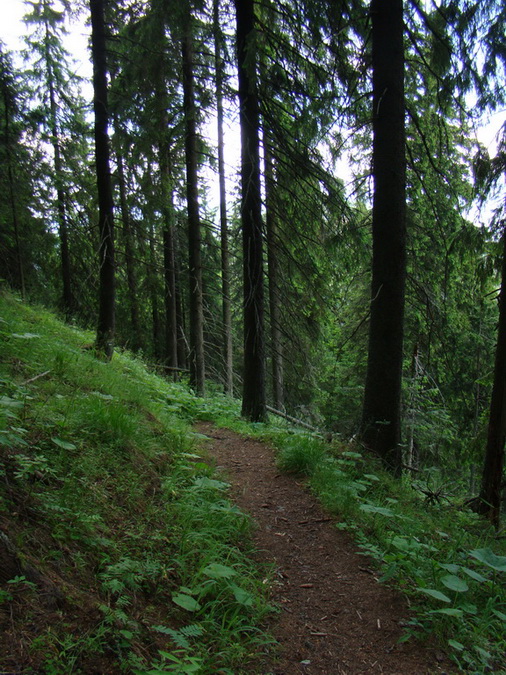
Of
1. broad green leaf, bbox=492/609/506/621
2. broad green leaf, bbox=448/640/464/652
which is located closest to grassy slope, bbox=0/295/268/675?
broad green leaf, bbox=448/640/464/652

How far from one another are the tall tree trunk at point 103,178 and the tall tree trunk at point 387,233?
4.78 meters

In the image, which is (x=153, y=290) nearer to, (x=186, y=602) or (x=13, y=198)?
(x=13, y=198)

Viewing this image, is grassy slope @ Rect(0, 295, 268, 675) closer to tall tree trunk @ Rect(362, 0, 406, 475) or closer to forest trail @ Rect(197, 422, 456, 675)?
forest trail @ Rect(197, 422, 456, 675)

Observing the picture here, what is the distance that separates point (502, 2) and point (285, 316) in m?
6.22

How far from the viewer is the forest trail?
2.27m

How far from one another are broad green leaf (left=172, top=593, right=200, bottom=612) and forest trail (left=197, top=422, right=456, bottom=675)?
50 cm

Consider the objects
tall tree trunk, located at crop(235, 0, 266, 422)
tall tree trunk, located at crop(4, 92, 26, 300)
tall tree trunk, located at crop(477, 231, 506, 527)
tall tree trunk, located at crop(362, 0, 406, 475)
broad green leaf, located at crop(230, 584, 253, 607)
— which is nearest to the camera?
broad green leaf, located at crop(230, 584, 253, 607)

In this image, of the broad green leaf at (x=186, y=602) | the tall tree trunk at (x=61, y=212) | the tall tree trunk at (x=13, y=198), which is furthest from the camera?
the tall tree trunk at (x=61, y=212)

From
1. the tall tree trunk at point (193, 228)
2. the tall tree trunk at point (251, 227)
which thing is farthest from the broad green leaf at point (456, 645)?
the tall tree trunk at point (193, 228)

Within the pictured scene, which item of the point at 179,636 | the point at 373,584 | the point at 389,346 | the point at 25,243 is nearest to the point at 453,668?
the point at 373,584

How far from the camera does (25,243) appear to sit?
11.6 m

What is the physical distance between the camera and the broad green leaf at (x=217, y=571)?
246cm

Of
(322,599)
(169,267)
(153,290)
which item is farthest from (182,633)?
(153,290)

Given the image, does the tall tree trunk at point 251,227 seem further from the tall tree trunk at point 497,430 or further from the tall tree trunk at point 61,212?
the tall tree trunk at point 61,212
